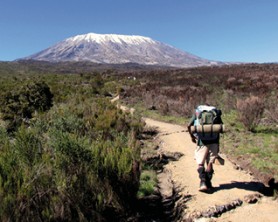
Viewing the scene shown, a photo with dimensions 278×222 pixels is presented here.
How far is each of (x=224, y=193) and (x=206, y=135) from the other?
1021mm

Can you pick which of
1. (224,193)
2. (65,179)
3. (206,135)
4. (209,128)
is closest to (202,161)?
(206,135)

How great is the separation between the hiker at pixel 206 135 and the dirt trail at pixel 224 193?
0.29 meters

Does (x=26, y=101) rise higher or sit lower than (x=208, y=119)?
lower

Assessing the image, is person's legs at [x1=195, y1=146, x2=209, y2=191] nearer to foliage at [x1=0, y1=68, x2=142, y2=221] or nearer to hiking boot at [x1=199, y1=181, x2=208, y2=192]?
hiking boot at [x1=199, y1=181, x2=208, y2=192]

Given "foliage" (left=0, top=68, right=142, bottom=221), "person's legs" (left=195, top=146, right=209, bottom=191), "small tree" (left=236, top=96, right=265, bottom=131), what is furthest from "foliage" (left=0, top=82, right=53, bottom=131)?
"person's legs" (left=195, top=146, right=209, bottom=191)

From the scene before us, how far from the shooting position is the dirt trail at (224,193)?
474cm

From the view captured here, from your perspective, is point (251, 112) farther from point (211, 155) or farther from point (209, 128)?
point (209, 128)

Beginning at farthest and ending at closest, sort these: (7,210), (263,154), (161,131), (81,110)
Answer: (161,131)
(81,110)
(263,154)
(7,210)

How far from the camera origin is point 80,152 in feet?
14.5

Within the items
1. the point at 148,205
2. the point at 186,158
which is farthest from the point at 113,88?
Answer: the point at 148,205

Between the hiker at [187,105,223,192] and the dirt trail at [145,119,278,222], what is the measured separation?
288mm

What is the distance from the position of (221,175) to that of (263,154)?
73.6 inches

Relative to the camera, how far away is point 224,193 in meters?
5.39

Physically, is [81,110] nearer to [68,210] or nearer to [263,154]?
[263,154]
